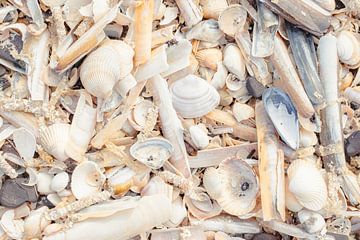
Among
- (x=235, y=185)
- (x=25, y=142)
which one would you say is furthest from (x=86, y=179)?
(x=235, y=185)

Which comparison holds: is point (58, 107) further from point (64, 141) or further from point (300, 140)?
point (300, 140)

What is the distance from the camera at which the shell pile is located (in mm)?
1475

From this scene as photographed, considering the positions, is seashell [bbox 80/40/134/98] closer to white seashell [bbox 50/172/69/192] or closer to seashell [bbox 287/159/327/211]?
white seashell [bbox 50/172/69/192]

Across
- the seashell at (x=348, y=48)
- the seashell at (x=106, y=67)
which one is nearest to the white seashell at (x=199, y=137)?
the seashell at (x=106, y=67)

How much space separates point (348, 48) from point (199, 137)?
49 cm

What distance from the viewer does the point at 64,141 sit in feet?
4.80

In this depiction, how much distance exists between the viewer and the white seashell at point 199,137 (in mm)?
1549

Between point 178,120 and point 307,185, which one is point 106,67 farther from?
point 307,185

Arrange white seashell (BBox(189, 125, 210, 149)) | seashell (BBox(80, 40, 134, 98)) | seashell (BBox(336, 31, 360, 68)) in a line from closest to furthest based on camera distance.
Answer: seashell (BBox(80, 40, 134, 98)) < white seashell (BBox(189, 125, 210, 149)) < seashell (BBox(336, 31, 360, 68))

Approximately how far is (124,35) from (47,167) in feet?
1.24

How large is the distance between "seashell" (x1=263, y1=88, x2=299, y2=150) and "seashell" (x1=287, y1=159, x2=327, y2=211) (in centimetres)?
6

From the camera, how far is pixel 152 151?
1.52 m

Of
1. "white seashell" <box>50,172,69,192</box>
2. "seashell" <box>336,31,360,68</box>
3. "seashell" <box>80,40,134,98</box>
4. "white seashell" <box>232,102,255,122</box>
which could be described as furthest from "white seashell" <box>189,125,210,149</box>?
"seashell" <box>336,31,360,68</box>

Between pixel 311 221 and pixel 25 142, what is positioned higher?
pixel 25 142
